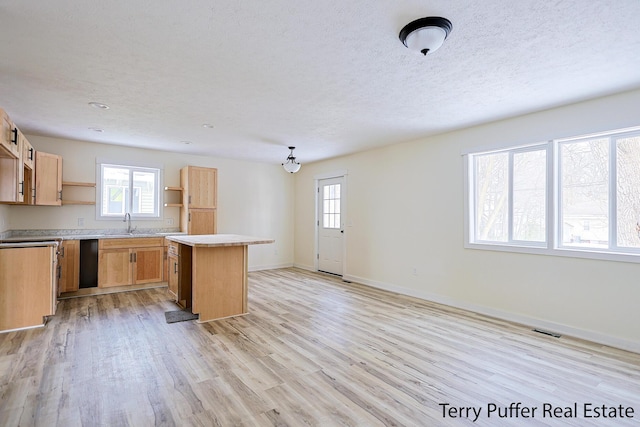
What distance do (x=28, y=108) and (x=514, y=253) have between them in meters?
5.75

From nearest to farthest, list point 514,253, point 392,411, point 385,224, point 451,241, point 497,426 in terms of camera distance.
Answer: point 497,426
point 392,411
point 514,253
point 451,241
point 385,224

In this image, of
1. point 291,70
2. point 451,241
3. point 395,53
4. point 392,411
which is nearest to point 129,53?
point 291,70

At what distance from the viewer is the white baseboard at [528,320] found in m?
3.07

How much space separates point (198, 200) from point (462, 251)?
175 inches

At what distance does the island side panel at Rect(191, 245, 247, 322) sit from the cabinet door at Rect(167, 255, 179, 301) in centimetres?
68

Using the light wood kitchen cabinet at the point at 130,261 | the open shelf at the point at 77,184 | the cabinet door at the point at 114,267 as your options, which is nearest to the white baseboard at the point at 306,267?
the light wood kitchen cabinet at the point at 130,261

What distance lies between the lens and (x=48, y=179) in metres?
4.63

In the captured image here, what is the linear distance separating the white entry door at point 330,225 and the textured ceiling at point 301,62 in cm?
245

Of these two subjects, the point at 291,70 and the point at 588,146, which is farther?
the point at 588,146

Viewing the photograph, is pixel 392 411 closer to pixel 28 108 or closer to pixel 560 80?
pixel 560 80

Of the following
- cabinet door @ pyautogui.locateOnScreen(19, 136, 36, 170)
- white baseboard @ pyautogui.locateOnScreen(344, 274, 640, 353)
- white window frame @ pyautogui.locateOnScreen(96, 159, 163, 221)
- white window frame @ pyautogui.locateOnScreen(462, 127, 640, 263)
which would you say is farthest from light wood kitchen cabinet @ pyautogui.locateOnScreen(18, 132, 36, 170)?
white window frame @ pyautogui.locateOnScreen(462, 127, 640, 263)

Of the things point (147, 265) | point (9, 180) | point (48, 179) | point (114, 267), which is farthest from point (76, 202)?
point (9, 180)

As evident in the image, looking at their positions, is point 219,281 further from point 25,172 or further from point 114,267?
point 25,172

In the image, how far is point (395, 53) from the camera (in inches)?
93.2
